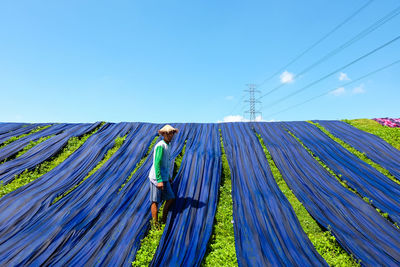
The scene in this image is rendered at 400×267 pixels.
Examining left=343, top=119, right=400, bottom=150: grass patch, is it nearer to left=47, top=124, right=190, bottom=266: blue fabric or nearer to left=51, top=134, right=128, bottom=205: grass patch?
left=47, top=124, right=190, bottom=266: blue fabric

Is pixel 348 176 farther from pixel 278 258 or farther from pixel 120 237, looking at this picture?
pixel 120 237

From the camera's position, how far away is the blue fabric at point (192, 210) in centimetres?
343

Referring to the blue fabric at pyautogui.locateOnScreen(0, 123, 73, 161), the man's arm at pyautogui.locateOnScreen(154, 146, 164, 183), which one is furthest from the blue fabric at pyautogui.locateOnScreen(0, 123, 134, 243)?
the man's arm at pyautogui.locateOnScreen(154, 146, 164, 183)

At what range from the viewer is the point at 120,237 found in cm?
379

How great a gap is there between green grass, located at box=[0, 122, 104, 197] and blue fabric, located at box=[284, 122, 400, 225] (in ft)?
30.6

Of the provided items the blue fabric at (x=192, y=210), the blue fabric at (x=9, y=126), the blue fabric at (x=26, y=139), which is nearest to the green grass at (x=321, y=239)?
the blue fabric at (x=192, y=210)

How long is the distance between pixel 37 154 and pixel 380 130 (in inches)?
580

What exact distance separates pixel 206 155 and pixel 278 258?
13.5ft

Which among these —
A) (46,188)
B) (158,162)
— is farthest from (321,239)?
(46,188)

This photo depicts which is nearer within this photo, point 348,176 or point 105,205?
point 105,205

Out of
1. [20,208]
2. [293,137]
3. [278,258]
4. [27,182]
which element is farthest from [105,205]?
[293,137]

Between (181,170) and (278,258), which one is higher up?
(181,170)

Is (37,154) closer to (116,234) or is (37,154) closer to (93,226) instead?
(93,226)

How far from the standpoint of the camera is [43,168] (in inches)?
260
